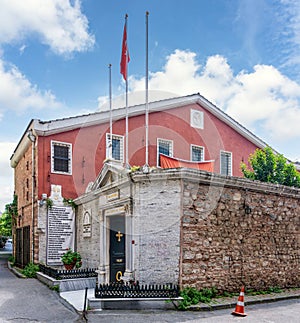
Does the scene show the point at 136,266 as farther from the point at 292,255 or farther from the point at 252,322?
the point at 292,255

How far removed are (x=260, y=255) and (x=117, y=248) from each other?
465cm

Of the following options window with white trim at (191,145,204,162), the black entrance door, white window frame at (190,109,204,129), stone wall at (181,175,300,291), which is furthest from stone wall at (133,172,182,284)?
white window frame at (190,109,204,129)

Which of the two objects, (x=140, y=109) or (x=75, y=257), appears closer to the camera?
(x=75, y=257)

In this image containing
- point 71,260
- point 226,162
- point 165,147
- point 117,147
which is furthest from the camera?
point 226,162

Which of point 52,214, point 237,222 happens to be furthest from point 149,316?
point 52,214

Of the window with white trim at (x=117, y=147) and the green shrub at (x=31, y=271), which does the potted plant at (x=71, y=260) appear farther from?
the window with white trim at (x=117, y=147)

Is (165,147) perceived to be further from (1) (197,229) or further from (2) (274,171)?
(1) (197,229)

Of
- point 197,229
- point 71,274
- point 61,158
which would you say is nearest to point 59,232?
point 61,158

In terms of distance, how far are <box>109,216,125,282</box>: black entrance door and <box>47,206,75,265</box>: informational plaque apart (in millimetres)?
3994

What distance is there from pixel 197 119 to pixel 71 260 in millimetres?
10052

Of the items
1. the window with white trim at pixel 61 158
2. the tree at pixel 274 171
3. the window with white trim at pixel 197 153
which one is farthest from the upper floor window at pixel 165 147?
the window with white trim at pixel 61 158

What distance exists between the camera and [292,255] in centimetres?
1261

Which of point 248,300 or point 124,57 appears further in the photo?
point 124,57

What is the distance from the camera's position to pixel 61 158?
16641 millimetres
